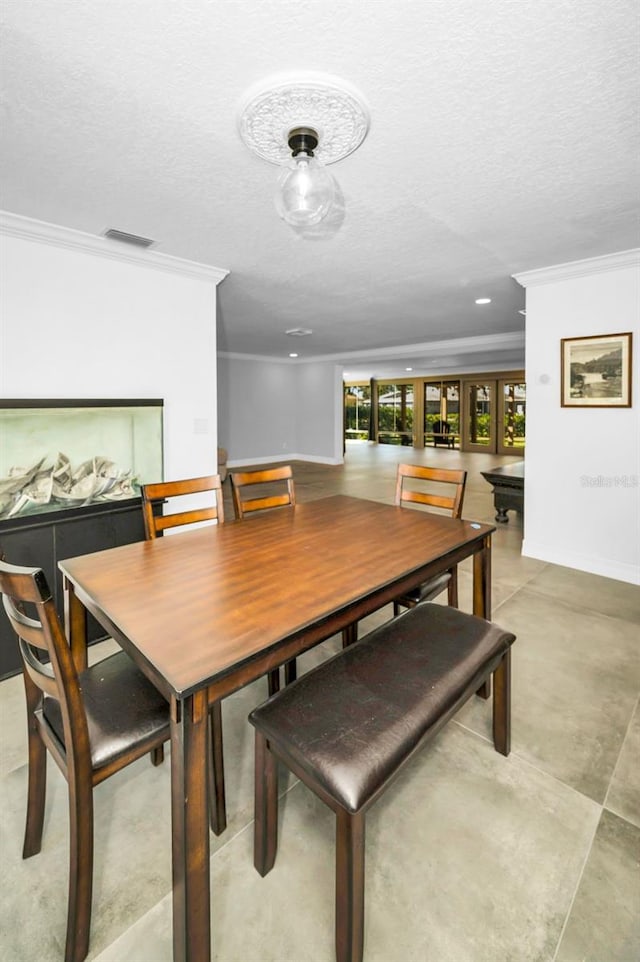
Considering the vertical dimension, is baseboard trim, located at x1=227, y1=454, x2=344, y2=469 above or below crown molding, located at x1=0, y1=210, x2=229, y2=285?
below

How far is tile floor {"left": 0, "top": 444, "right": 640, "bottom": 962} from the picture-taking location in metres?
1.10

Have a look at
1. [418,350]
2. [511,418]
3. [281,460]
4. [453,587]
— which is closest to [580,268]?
[453,587]

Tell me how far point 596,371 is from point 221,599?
11.2 feet

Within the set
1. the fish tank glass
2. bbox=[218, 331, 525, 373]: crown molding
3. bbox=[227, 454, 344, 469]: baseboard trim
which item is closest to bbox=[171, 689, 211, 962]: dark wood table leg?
the fish tank glass

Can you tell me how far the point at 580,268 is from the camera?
329 centimetres

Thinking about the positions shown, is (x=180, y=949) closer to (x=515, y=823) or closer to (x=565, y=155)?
(x=515, y=823)

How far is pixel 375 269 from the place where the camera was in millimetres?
3443

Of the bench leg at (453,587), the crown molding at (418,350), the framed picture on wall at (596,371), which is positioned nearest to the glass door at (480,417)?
the crown molding at (418,350)

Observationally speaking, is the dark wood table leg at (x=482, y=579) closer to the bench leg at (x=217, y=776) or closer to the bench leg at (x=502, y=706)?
the bench leg at (x=502, y=706)

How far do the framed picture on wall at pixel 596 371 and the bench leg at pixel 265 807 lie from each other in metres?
3.43

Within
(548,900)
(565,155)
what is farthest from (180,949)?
(565,155)

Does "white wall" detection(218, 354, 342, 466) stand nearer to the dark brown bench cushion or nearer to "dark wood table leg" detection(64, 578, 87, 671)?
"dark wood table leg" detection(64, 578, 87, 671)

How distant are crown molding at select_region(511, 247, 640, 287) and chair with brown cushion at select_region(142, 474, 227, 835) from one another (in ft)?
9.98

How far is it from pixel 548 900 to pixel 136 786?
1.33m
